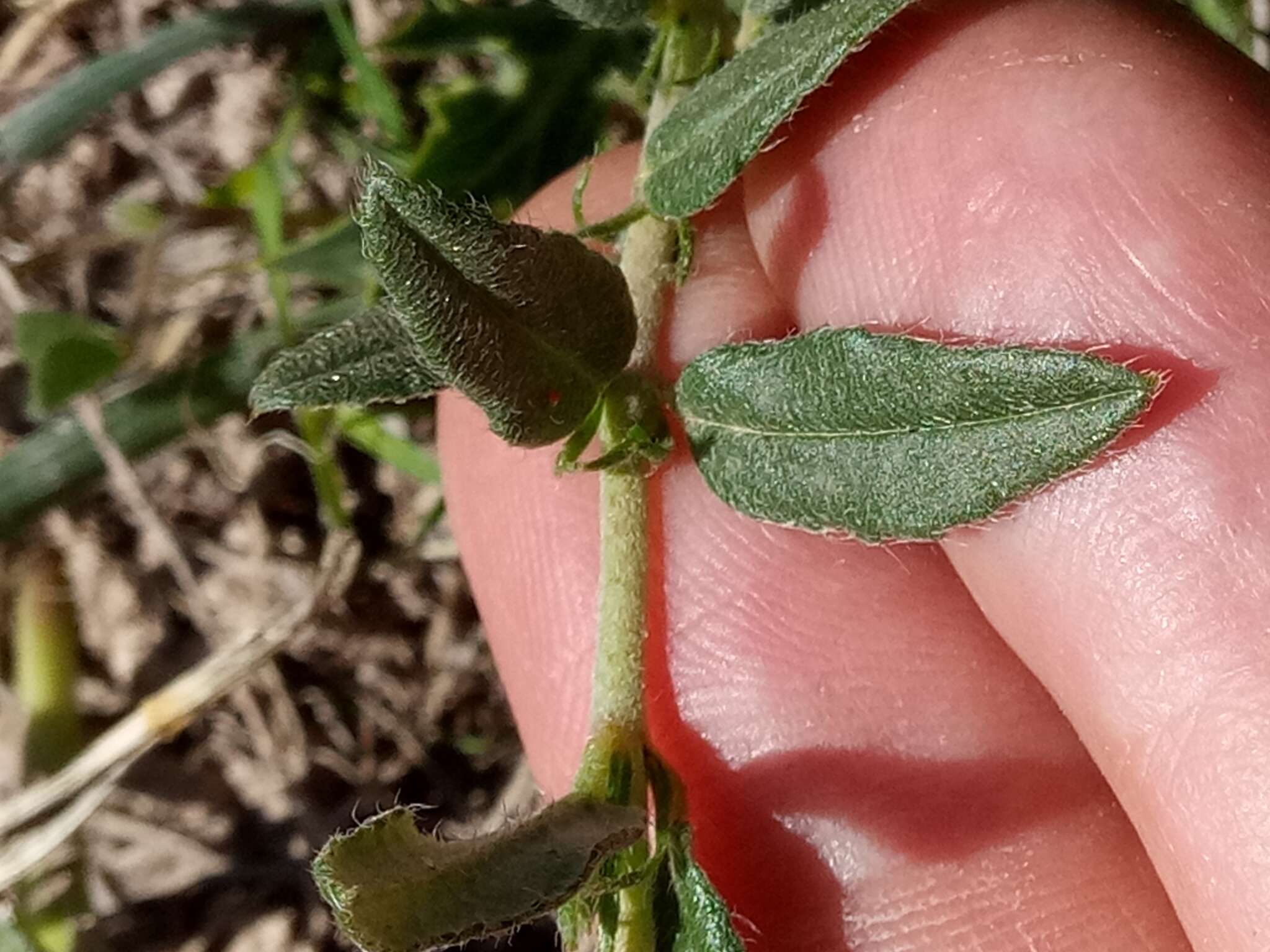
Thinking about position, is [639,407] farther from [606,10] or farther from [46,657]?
[46,657]

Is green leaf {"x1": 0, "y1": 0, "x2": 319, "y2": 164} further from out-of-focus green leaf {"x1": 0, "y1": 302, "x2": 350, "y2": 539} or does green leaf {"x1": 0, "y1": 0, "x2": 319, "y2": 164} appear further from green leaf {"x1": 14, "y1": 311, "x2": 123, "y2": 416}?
out-of-focus green leaf {"x1": 0, "y1": 302, "x2": 350, "y2": 539}

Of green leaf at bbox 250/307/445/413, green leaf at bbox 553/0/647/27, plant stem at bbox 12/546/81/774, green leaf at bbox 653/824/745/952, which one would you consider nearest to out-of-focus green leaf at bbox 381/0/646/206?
green leaf at bbox 553/0/647/27

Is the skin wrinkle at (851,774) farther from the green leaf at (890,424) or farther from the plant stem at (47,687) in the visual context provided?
the plant stem at (47,687)

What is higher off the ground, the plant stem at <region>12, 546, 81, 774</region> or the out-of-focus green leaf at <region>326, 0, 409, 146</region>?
the out-of-focus green leaf at <region>326, 0, 409, 146</region>

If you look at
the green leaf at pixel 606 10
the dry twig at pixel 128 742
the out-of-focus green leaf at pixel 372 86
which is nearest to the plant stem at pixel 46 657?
the dry twig at pixel 128 742

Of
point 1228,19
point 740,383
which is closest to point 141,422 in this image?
point 740,383

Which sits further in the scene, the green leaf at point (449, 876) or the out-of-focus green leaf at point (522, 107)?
the out-of-focus green leaf at point (522, 107)
